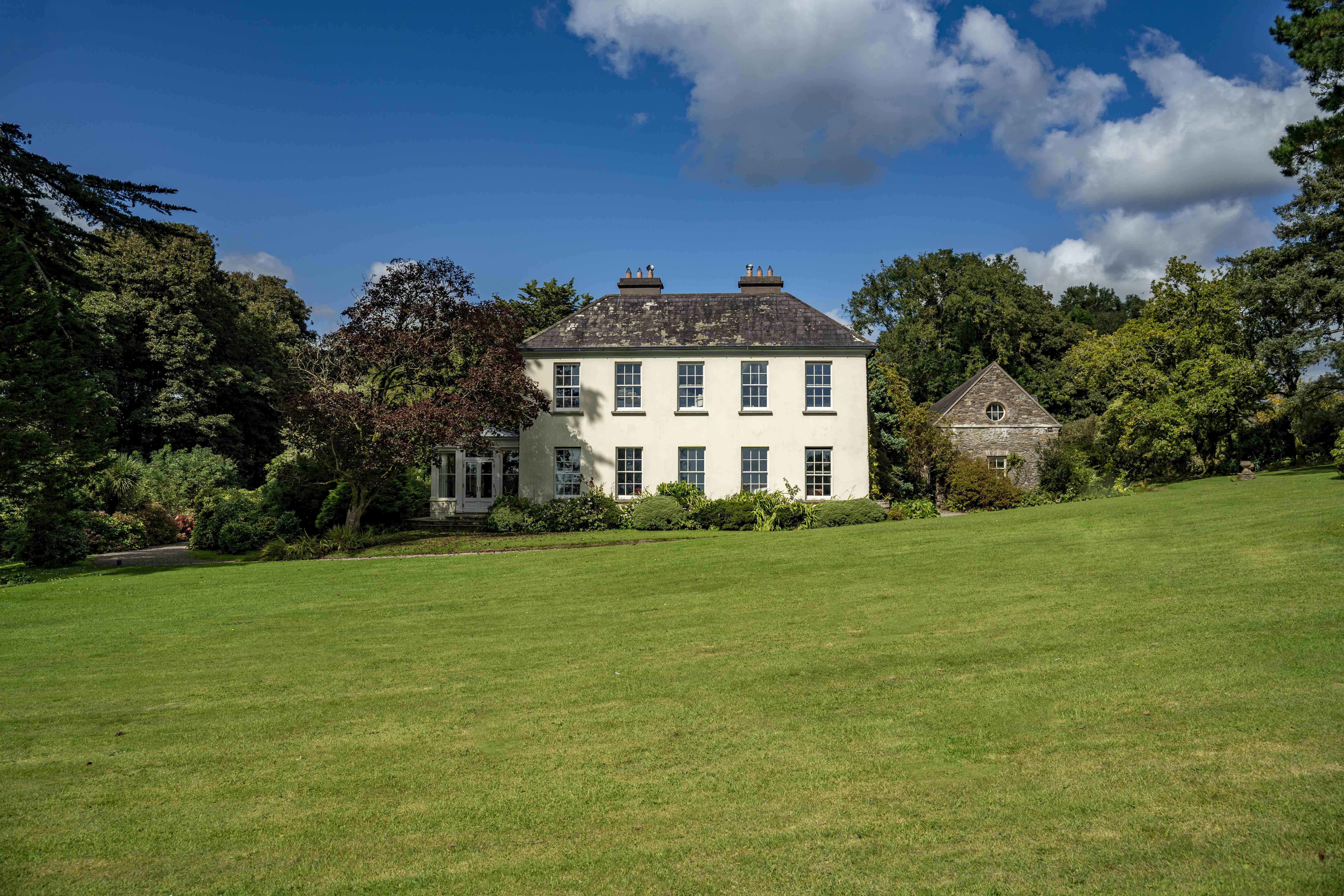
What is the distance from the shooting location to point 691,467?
95.3 feet

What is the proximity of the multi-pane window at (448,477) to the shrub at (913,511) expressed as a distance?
1646 centimetres

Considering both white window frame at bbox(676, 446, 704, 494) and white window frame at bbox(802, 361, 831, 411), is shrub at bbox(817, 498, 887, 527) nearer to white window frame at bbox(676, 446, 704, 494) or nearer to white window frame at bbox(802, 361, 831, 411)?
white window frame at bbox(802, 361, 831, 411)

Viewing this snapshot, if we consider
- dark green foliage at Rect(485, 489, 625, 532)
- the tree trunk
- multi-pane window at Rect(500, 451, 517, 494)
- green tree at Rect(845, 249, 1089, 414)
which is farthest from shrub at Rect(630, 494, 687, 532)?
green tree at Rect(845, 249, 1089, 414)

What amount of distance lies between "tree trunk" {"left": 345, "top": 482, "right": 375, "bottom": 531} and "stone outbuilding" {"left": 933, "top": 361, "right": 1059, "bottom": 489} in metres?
27.0

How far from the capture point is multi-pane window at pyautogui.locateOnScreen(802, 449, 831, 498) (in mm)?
28875

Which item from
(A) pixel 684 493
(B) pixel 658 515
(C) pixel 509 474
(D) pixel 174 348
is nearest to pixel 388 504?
(C) pixel 509 474

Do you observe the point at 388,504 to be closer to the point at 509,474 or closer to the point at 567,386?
the point at 509,474

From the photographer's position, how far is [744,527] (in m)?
26.1

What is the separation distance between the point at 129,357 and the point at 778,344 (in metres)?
31.1

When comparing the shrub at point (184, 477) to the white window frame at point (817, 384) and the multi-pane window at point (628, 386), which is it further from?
the white window frame at point (817, 384)

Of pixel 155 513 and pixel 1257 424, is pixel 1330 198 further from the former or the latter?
pixel 155 513

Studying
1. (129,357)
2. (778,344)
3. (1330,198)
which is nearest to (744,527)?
(778,344)

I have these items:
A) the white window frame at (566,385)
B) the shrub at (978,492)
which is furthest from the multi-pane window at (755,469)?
the shrub at (978,492)

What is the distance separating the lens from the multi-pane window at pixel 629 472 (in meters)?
29.1
